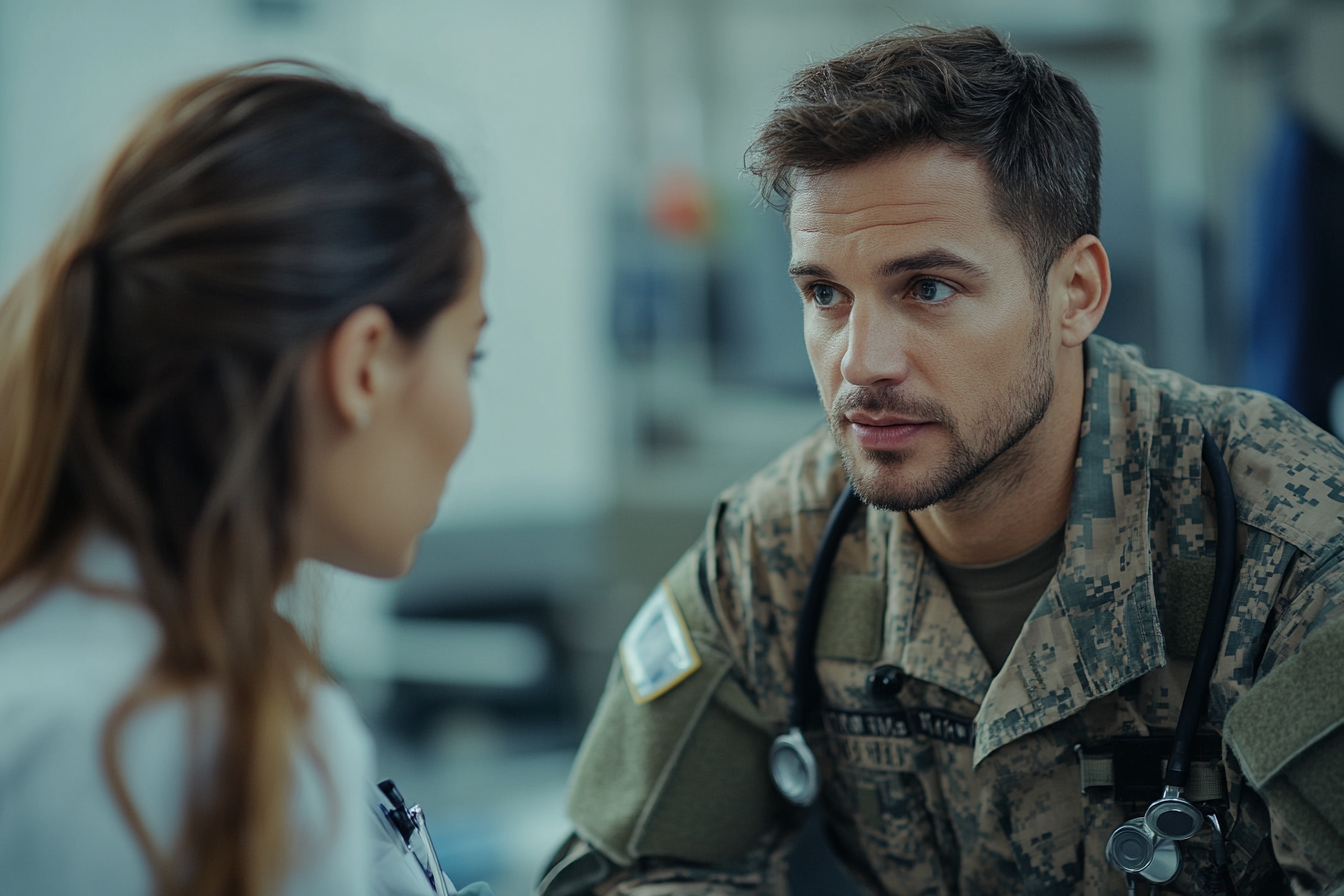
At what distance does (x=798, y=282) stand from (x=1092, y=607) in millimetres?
501

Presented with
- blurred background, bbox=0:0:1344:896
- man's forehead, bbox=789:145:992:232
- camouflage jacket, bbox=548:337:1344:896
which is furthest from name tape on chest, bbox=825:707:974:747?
blurred background, bbox=0:0:1344:896

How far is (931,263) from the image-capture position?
4.00 feet

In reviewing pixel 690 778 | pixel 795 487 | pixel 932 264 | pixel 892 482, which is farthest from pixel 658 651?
pixel 932 264

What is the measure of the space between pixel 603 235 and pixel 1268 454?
269 cm

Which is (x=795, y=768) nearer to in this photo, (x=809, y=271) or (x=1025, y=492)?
(x=1025, y=492)

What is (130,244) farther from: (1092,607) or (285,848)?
(1092,607)

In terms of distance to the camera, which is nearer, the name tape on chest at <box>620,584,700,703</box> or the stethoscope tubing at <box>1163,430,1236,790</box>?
the stethoscope tubing at <box>1163,430,1236,790</box>

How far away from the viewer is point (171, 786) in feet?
2.27

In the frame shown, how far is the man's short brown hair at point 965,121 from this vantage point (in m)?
1.23

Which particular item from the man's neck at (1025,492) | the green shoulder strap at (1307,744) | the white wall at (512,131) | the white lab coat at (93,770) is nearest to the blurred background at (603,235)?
the white wall at (512,131)

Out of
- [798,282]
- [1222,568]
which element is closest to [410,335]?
[798,282]

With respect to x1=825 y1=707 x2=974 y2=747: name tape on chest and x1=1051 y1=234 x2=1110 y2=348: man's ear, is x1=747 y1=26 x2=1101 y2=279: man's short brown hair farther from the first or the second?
x1=825 y1=707 x2=974 y2=747: name tape on chest

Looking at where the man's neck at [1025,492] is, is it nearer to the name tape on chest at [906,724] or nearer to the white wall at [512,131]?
the name tape on chest at [906,724]

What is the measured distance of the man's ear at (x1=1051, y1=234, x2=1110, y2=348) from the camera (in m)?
1.32
